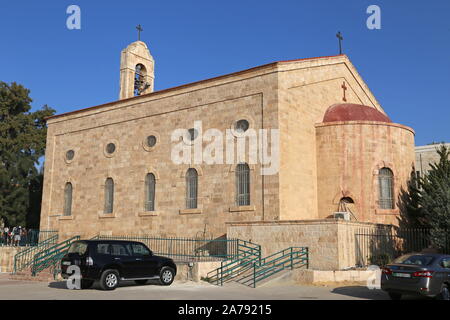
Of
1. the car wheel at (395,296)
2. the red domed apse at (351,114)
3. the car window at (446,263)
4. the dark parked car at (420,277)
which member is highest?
the red domed apse at (351,114)

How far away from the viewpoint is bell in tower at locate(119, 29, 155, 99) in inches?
1278

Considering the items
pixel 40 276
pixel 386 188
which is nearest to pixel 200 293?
pixel 40 276

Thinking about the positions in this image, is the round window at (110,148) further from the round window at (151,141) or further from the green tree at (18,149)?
the green tree at (18,149)

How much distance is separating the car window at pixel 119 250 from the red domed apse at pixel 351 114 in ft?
44.8

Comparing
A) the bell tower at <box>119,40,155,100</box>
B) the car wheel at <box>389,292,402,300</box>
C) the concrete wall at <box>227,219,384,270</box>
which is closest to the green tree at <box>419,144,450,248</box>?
the concrete wall at <box>227,219,384,270</box>

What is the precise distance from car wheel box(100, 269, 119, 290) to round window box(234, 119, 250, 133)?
34.5 feet

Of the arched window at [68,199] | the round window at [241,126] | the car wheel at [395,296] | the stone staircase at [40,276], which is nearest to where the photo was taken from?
the car wheel at [395,296]

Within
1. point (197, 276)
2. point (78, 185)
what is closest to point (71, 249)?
point (197, 276)

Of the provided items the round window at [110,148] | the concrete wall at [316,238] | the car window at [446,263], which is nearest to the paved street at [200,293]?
the car window at [446,263]

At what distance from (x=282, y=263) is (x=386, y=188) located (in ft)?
27.6

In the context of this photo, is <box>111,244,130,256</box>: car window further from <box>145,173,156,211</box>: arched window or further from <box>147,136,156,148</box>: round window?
<box>147,136,156,148</box>: round window

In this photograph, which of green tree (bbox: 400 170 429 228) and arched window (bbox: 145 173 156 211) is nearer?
green tree (bbox: 400 170 429 228)

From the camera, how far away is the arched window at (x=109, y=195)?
93.4 ft

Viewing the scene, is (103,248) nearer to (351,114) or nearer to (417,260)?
(417,260)
